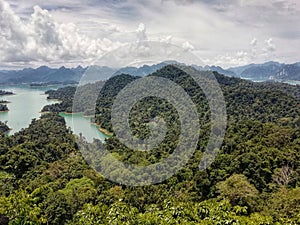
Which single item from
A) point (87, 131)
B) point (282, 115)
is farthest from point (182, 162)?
point (282, 115)

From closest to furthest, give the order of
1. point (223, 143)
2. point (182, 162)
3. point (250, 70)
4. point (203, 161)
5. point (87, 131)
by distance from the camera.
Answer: point (182, 162) < point (203, 161) < point (223, 143) < point (87, 131) < point (250, 70)

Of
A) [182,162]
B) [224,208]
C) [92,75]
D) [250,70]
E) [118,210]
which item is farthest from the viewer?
[250,70]

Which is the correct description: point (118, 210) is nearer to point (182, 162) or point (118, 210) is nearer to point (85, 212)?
point (85, 212)

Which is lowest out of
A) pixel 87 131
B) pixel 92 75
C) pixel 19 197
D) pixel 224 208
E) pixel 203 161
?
pixel 87 131

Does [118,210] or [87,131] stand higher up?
[118,210]

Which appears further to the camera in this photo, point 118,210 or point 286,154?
point 286,154

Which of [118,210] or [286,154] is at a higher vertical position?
[118,210]

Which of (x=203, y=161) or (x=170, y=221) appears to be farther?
(x=203, y=161)

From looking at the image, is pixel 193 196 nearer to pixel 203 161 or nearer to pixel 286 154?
pixel 203 161

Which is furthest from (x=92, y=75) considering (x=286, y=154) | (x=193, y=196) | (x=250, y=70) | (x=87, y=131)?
(x=250, y=70)
